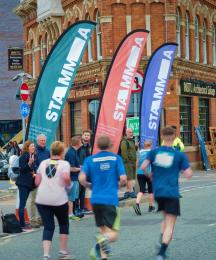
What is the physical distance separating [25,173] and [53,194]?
11.4 ft

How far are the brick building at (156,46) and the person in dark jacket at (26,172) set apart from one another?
58.4ft

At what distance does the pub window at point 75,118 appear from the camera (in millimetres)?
33562

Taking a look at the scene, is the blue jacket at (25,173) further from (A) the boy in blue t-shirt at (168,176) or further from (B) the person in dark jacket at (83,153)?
(A) the boy in blue t-shirt at (168,176)

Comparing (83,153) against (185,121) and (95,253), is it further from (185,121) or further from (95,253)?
(185,121)

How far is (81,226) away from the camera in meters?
12.1

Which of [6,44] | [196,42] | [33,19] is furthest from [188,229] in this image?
[6,44]

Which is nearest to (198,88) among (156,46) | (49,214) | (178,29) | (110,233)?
(178,29)

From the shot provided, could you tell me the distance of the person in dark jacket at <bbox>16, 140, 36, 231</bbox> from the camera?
452 inches

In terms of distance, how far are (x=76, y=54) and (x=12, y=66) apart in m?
12.7

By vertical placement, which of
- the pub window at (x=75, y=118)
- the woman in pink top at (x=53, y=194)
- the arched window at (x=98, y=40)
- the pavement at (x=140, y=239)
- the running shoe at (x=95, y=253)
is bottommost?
the pavement at (x=140, y=239)

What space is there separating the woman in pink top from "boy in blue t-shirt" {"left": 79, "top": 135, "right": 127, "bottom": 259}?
406 millimetres

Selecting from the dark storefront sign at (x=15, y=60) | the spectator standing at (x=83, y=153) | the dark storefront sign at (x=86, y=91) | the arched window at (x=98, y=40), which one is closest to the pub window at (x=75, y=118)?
the dark storefront sign at (x=86, y=91)

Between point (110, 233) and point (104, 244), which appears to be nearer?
point (104, 244)

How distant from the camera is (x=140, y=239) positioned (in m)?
10.1
